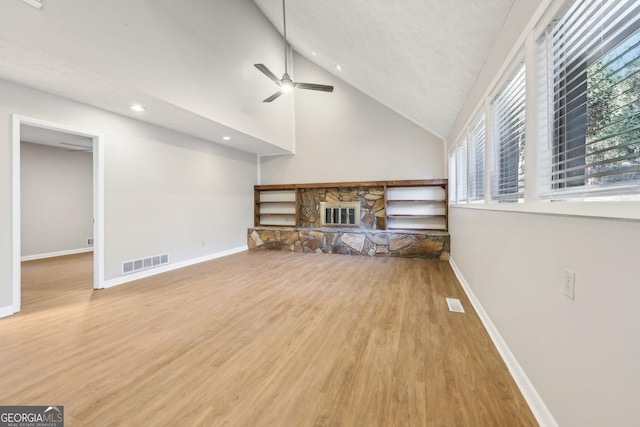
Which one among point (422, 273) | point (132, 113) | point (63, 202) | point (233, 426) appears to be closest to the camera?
point (233, 426)

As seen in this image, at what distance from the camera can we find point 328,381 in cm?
176

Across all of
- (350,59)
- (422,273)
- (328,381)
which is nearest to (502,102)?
(328,381)

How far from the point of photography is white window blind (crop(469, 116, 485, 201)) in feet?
10.4

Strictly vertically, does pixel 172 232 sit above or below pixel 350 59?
below

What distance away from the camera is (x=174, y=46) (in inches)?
145

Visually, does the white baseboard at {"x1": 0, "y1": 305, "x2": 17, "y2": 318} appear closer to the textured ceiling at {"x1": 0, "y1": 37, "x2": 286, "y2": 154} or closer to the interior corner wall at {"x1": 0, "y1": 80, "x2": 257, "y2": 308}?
the interior corner wall at {"x1": 0, "y1": 80, "x2": 257, "y2": 308}

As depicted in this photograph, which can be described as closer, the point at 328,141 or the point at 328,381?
the point at 328,381

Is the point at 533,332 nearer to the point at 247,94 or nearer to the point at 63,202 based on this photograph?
the point at 247,94

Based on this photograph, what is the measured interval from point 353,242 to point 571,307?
4915mm

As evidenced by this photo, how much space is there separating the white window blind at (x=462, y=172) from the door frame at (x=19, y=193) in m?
5.17

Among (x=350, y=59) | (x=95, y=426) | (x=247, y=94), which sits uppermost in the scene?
(x=350, y=59)

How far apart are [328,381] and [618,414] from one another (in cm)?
132

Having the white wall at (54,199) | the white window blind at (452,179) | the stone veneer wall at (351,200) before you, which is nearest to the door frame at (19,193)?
the white wall at (54,199)

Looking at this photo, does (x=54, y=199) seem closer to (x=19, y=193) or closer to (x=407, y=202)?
(x=19, y=193)
